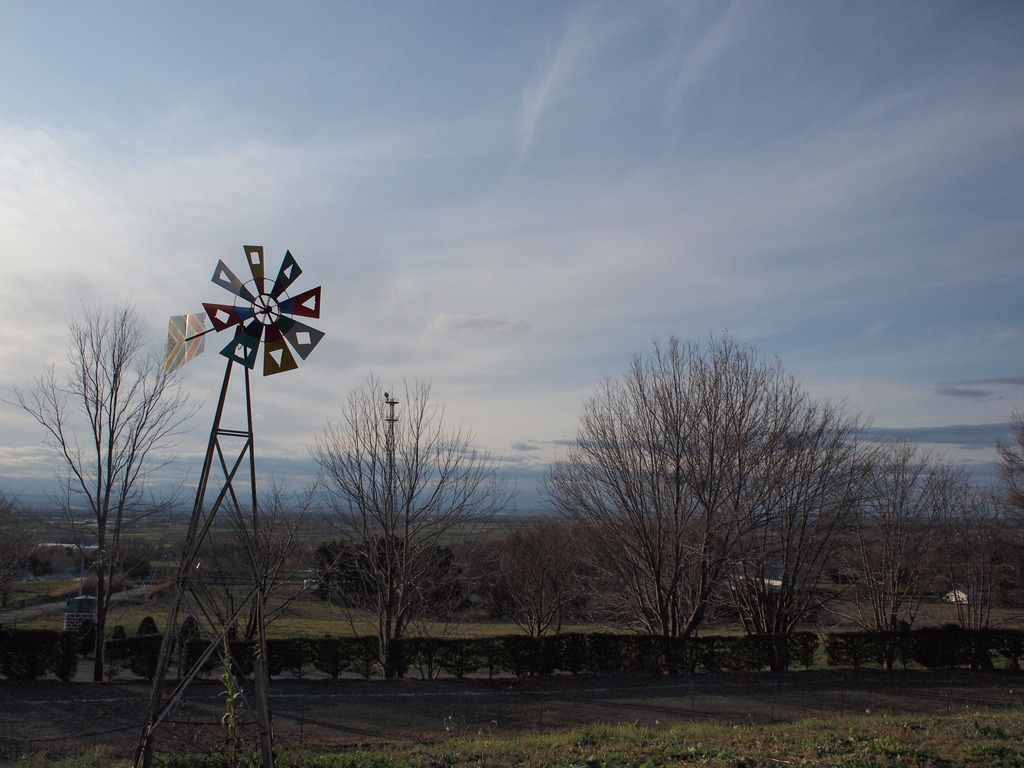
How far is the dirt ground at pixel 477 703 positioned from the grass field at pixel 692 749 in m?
1.25

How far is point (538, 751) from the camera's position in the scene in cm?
771

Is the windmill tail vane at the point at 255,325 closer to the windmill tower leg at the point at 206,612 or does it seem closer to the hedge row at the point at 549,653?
the windmill tower leg at the point at 206,612

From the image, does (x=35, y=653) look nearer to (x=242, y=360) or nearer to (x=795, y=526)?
(x=242, y=360)

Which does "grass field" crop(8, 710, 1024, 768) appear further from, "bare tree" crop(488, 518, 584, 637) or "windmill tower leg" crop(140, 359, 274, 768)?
"bare tree" crop(488, 518, 584, 637)

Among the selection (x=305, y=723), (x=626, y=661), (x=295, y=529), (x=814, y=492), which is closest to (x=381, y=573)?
(x=295, y=529)

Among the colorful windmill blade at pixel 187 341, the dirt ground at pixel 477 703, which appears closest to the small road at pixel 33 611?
the dirt ground at pixel 477 703

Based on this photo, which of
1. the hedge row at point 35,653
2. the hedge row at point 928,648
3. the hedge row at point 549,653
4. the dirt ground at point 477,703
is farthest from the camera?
the hedge row at point 928,648

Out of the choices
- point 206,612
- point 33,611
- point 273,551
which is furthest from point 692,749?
point 33,611

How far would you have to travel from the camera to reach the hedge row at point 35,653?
12.7 m

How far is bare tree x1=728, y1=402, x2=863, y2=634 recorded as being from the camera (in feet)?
54.1

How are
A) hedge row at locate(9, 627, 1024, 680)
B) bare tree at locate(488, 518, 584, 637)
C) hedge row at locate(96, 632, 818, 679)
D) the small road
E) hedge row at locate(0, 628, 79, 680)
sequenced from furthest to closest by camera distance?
the small road
bare tree at locate(488, 518, 584, 637)
hedge row at locate(96, 632, 818, 679)
hedge row at locate(9, 627, 1024, 680)
hedge row at locate(0, 628, 79, 680)

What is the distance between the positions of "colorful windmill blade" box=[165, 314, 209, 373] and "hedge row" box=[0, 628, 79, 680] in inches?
394

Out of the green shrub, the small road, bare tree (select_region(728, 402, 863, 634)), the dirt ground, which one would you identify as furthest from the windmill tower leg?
the small road

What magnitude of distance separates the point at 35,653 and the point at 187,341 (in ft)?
34.9
